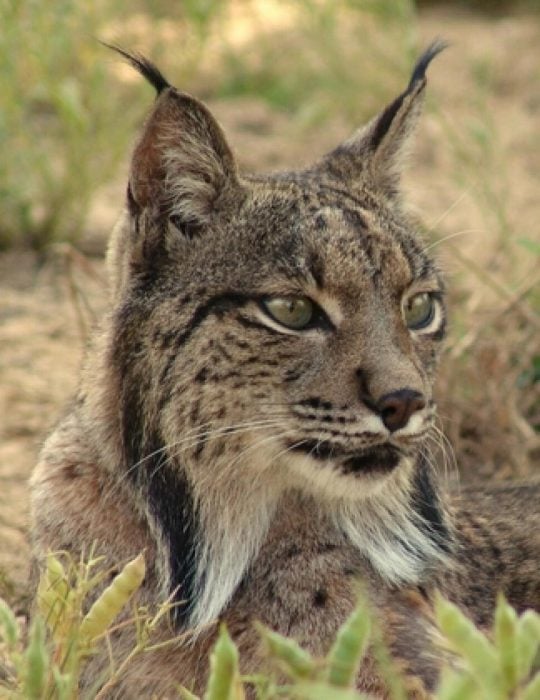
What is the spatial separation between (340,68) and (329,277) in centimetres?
607

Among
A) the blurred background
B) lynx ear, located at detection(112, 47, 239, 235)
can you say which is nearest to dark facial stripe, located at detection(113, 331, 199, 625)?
lynx ear, located at detection(112, 47, 239, 235)

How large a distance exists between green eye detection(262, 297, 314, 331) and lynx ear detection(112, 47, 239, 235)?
14.0 inches

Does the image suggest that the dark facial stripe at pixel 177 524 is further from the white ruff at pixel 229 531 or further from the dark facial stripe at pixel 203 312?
the dark facial stripe at pixel 203 312

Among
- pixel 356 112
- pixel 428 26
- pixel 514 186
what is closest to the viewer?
pixel 514 186

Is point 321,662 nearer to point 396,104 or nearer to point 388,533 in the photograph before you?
point 388,533

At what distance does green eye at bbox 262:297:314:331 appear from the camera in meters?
4.22

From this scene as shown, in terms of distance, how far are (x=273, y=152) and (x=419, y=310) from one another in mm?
5698

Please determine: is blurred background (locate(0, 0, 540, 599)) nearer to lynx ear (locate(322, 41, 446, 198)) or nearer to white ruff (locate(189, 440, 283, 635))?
lynx ear (locate(322, 41, 446, 198))

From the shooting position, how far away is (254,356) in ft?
13.8

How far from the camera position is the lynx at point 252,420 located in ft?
13.5

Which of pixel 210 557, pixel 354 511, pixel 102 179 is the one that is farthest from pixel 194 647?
pixel 102 179

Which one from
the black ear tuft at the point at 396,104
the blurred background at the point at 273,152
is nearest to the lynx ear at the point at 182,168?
the black ear tuft at the point at 396,104

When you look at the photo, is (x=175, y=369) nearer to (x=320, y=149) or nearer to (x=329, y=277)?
(x=329, y=277)

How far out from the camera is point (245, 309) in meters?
4.25
